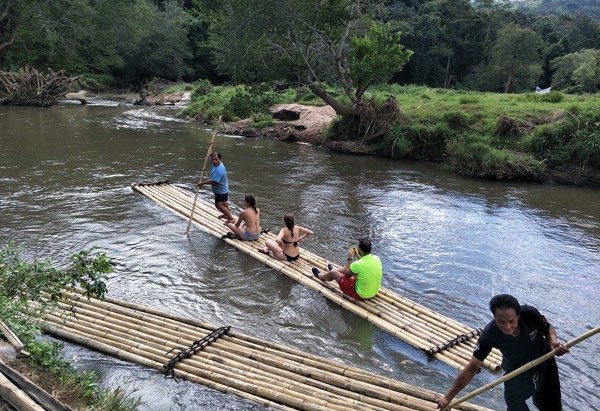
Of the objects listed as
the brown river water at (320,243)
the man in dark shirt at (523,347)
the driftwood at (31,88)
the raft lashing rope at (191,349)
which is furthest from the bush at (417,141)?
the driftwood at (31,88)

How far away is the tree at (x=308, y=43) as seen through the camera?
18.2 meters

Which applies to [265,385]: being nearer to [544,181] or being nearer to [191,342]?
[191,342]

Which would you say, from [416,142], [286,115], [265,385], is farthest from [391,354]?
[286,115]

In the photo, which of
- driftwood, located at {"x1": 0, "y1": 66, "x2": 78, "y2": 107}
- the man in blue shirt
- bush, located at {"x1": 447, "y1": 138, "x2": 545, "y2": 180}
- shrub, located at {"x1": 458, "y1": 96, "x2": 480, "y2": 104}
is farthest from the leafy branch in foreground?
driftwood, located at {"x1": 0, "y1": 66, "x2": 78, "y2": 107}

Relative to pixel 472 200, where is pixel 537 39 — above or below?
above

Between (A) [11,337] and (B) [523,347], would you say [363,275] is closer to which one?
(B) [523,347]

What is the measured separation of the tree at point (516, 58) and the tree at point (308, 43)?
69.8ft

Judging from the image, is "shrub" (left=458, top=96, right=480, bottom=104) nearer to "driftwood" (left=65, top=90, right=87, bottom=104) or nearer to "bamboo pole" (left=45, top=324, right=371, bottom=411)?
"bamboo pole" (left=45, top=324, right=371, bottom=411)

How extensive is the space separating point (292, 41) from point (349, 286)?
14042 mm

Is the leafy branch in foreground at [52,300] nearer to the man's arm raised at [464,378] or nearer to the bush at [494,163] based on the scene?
the man's arm raised at [464,378]

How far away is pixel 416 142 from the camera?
19406mm

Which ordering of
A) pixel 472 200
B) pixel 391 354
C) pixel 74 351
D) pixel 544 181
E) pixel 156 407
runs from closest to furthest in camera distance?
pixel 156 407 → pixel 74 351 → pixel 391 354 → pixel 472 200 → pixel 544 181

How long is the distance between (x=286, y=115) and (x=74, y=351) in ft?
67.3

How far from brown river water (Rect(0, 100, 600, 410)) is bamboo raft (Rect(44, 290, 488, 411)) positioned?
0.17 m
